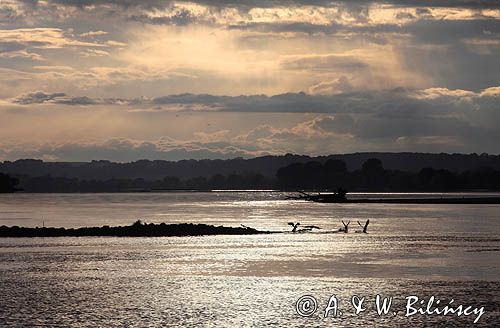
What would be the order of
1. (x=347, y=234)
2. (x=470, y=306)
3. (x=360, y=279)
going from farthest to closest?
(x=347, y=234)
(x=360, y=279)
(x=470, y=306)

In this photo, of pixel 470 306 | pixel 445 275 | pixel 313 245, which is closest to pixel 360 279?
pixel 445 275

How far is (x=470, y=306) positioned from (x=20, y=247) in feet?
173

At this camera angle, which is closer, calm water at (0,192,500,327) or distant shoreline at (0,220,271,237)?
calm water at (0,192,500,327)

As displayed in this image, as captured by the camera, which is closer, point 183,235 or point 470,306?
point 470,306

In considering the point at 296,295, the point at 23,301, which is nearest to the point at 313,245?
the point at 296,295

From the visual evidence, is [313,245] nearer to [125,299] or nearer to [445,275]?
[445,275]

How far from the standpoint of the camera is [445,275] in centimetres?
6031

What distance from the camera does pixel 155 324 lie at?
41.4 metres

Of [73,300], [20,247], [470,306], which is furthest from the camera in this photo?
[20,247]

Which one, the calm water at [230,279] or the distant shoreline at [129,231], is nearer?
the calm water at [230,279]

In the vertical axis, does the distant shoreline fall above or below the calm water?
above

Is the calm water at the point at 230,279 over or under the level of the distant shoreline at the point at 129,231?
under

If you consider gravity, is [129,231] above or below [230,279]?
above

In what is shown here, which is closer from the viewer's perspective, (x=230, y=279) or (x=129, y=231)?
(x=230, y=279)
